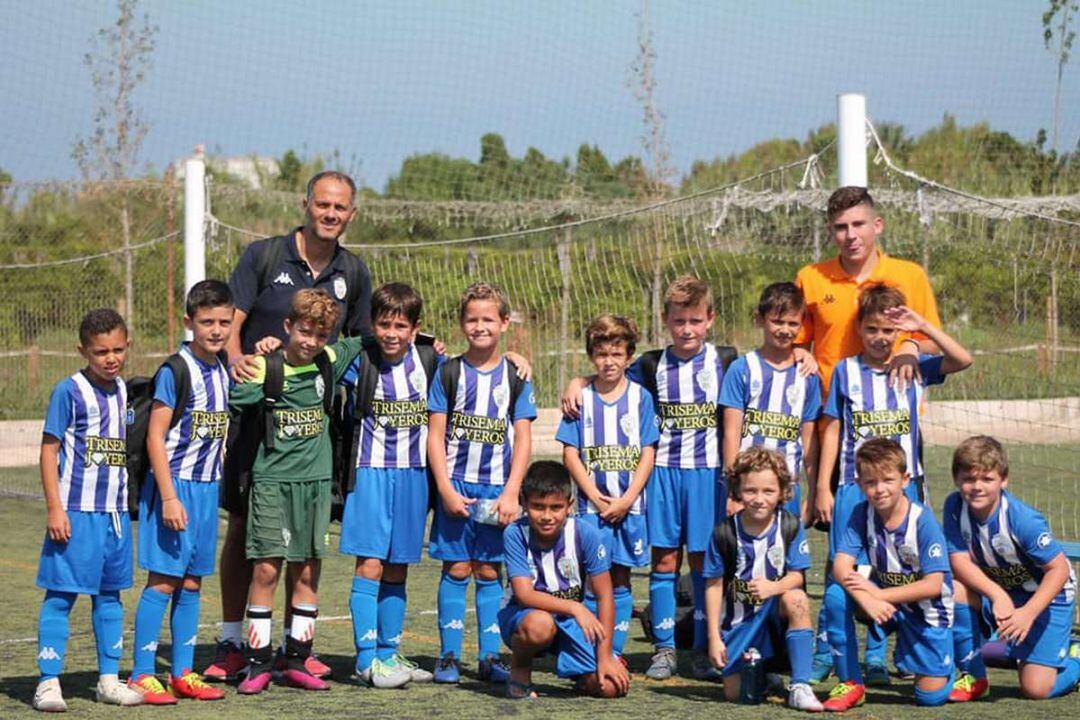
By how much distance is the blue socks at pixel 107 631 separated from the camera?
18.1 feet

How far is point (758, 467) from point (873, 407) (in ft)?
2.05

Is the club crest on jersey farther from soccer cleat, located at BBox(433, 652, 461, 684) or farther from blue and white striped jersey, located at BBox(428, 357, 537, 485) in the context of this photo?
soccer cleat, located at BBox(433, 652, 461, 684)

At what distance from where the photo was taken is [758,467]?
5594mm

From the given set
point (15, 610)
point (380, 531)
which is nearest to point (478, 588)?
point (380, 531)

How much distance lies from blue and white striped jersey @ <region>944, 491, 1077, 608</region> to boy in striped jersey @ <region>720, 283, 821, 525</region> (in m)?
0.58

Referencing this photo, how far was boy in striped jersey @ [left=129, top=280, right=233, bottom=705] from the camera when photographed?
558 centimetres

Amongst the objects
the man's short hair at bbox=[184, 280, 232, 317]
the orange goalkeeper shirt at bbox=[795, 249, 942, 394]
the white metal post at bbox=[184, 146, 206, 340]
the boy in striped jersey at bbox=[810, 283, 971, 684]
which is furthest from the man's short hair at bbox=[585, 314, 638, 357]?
the white metal post at bbox=[184, 146, 206, 340]

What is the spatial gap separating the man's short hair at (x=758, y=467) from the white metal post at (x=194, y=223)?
6.11 metres

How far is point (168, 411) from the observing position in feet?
18.4

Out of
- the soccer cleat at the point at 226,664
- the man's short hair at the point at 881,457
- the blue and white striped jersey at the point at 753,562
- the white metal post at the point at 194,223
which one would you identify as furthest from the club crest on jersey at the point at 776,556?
the white metal post at the point at 194,223

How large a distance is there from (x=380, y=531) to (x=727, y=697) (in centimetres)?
144

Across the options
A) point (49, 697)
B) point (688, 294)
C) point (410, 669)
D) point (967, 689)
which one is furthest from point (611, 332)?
point (49, 697)

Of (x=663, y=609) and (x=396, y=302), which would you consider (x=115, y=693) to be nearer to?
(x=396, y=302)

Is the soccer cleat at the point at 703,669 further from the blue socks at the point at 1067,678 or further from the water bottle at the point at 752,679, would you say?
the blue socks at the point at 1067,678
